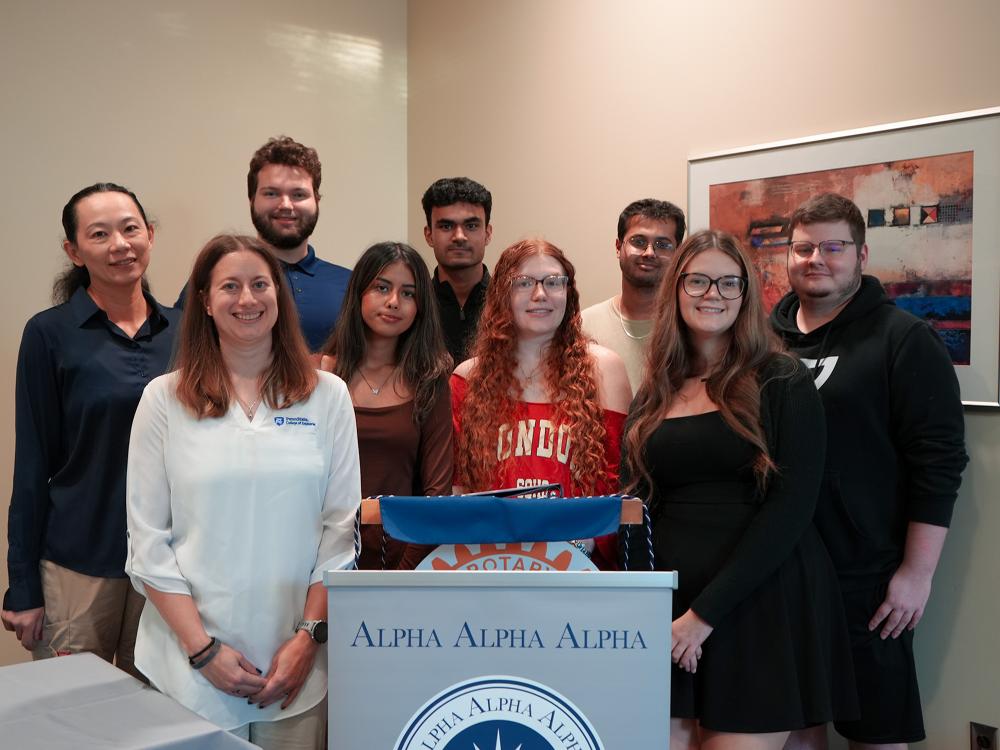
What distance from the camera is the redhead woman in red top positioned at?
2.25 m

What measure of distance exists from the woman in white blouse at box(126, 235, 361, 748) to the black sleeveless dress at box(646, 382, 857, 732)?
0.79m

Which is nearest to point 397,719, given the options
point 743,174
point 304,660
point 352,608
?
point 352,608

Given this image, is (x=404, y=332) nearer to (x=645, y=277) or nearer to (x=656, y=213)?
(x=645, y=277)

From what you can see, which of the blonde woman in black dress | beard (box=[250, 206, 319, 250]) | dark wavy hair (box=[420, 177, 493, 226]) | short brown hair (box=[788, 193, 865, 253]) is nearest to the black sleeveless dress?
the blonde woman in black dress

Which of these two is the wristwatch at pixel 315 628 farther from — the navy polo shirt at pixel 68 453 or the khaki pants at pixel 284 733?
the navy polo shirt at pixel 68 453

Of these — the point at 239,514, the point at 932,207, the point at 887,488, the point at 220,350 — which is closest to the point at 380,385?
the point at 220,350

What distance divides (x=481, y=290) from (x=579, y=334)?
90 cm

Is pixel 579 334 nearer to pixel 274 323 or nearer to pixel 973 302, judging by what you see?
pixel 274 323

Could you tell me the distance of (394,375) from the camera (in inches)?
94.4

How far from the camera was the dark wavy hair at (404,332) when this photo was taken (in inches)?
93.8

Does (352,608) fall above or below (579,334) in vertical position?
below

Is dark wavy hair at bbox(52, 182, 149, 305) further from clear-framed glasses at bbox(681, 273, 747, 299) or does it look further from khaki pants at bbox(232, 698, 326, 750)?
clear-framed glasses at bbox(681, 273, 747, 299)

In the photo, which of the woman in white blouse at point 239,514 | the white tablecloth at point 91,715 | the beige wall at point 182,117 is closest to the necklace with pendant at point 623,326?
the woman in white blouse at point 239,514

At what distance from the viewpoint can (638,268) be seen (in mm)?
2965
